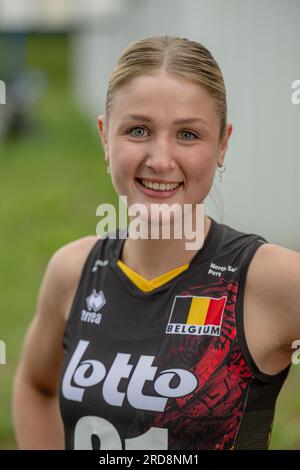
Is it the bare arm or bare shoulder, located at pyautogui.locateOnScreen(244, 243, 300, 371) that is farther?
the bare arm

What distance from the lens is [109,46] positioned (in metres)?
24.0

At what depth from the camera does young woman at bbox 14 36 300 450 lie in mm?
2303

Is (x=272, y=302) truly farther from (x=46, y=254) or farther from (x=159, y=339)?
(x=46, y=254)

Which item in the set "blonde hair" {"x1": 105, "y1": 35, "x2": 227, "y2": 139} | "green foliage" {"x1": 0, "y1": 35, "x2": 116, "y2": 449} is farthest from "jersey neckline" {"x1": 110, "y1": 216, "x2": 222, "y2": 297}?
"green foliage" {"x1": 0, "y1": 35, "x2": 116, "y2": 449}

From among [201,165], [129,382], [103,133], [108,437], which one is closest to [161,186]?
[201,165]

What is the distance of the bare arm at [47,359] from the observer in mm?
2799

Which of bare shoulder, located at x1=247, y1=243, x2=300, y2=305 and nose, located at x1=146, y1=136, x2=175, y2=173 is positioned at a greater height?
nose, located at x1=146, y1=136, x2=175, y2=173

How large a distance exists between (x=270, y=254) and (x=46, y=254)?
23.7 feet

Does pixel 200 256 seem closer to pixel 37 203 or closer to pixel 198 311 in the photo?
pixel 198 311

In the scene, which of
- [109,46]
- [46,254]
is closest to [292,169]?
[46,254]

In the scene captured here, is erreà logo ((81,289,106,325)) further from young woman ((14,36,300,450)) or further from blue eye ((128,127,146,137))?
blue eye ((128,127,146,137))

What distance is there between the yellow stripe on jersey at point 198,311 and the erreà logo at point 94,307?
1.00ft

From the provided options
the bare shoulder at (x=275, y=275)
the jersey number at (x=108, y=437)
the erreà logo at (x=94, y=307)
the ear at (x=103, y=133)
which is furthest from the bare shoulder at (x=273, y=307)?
the ear at (x=103, y=133)

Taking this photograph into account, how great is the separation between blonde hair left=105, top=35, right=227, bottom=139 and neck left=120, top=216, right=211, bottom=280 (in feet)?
1.12
